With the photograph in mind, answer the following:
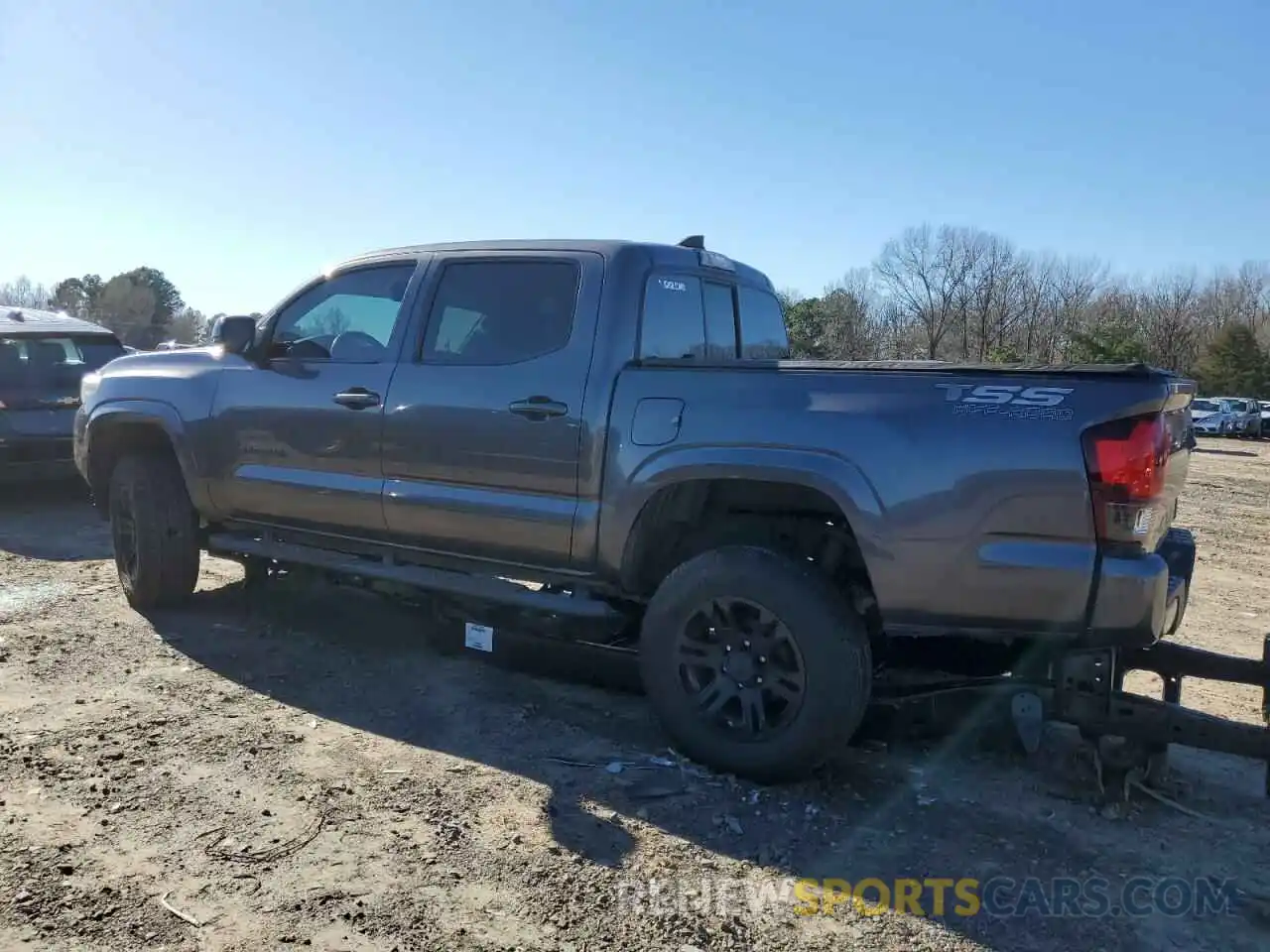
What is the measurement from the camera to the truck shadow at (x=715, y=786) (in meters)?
3.27

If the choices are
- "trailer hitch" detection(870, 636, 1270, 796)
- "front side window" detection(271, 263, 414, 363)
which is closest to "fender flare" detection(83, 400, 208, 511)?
"front side window" detection(271, 263, 414, 363)

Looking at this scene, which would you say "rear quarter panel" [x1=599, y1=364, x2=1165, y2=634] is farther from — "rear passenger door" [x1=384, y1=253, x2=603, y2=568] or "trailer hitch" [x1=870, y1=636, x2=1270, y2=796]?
"rear passenger door" [x1=384, y1=253, x2=603, y2=568]

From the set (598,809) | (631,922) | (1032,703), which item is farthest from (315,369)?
(1032,703)

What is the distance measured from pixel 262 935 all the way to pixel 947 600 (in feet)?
7.75

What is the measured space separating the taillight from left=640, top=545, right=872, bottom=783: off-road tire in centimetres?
96

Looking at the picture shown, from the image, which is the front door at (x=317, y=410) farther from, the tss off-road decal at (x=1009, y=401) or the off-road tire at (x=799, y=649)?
the tss off-road decal at (x=1009, y=401)

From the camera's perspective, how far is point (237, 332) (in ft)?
17.5

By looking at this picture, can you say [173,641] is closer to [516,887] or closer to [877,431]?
[516,887]

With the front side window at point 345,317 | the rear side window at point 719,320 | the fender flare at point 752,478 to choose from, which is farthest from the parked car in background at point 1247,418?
the fender flare at point 752,478

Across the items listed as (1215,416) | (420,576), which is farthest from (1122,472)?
(1215,416)

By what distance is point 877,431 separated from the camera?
3.46 meters

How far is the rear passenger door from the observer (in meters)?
4.20

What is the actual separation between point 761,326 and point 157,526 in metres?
3.59

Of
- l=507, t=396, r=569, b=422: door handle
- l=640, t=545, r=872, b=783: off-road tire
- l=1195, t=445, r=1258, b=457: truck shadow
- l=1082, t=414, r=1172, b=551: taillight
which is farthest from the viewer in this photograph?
l=1195, t=445, r=1258, b=457: truck shadow
